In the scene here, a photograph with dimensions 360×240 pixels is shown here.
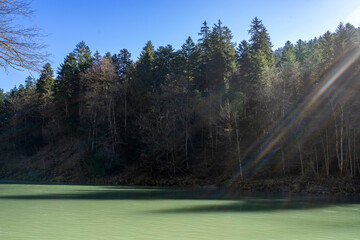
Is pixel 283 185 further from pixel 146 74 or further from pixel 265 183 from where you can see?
pixel 146 74

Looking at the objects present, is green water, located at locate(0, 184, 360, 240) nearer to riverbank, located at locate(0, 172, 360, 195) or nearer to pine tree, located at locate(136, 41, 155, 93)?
riverbank, located at locate(0, 172, 360, 195)

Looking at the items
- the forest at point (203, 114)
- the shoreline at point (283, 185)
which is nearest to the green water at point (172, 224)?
the shoreline at point (283, 185)

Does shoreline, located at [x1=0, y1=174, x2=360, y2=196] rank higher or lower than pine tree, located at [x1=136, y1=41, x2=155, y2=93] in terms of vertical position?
lower

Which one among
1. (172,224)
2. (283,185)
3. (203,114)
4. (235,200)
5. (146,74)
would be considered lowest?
(235,200)

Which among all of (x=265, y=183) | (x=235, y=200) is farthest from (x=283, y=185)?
(x=235, y=200)

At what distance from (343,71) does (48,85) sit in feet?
194

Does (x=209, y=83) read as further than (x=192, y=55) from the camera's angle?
No

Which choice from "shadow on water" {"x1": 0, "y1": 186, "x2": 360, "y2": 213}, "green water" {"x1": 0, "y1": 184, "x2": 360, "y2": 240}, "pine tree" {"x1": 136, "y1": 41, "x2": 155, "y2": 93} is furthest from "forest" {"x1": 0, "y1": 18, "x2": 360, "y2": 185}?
"green water" {"x1": 0, "y1": 184, "x2": 360, "y2": 240}

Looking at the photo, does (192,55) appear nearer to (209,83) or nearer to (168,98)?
(209,83)

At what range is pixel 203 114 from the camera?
4553 centimetres

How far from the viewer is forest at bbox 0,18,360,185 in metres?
32.0

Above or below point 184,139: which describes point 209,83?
above

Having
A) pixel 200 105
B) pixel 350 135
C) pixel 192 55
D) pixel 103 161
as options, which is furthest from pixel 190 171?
pixel 192 55

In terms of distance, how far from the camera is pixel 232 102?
41.1 meters
